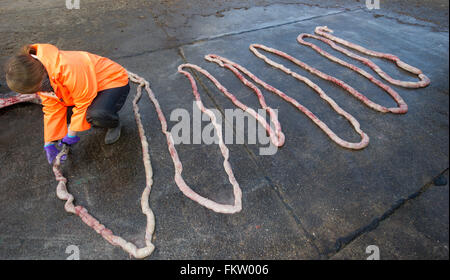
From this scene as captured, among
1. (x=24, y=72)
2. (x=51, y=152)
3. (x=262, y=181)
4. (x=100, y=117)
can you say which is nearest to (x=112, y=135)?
(x=100, y=117)

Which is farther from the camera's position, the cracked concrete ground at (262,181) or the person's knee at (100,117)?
the person's knee at (100,117)

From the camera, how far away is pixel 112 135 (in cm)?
325

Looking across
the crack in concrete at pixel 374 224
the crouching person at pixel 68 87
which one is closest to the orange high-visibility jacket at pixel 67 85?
the crouching person at pixel 68 87

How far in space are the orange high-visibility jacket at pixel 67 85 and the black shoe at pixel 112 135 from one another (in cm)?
37

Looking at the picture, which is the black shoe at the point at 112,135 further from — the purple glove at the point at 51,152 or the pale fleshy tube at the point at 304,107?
the pale fleshy tube at the point at 304,107

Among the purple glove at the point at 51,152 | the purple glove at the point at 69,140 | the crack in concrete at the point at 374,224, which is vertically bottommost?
the crack in concrete at the point at 374,224

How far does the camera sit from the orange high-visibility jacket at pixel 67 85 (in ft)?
8.30

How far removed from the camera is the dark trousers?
2951 mm

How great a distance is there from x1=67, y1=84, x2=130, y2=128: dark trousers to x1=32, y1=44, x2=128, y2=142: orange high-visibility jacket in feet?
0.34

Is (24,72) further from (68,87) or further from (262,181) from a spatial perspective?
(262,181)

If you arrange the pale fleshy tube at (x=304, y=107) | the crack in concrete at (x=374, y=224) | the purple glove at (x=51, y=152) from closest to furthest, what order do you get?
1. the crack in concrete at (x=374, y=224)
2. the purple glove at (x=51, y=152)
3. the pale fleshy tube at (x=304, y=107)

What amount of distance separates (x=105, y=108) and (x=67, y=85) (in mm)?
485

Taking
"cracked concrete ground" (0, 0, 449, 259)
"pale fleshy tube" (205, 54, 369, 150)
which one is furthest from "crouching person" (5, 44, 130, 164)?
"pale fleshy tube" (205, 54, 369, 150)

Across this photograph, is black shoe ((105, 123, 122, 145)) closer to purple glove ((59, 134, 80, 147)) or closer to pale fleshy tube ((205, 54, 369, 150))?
purple glove ((59, 134, 80, 147))
